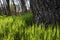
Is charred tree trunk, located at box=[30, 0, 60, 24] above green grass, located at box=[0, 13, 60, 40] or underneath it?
above

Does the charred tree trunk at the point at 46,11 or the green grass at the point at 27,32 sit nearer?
the green grass at the point at 27,32

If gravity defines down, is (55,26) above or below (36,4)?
below

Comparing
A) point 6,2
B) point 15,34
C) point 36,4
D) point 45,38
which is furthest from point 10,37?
point 6,2

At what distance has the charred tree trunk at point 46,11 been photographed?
119 inches

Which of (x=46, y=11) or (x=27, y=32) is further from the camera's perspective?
(x=46, y=11)

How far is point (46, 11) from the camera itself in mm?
3104

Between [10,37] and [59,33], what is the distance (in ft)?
2.05

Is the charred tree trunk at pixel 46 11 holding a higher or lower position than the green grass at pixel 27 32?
higher

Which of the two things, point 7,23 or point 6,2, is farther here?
point 6,2

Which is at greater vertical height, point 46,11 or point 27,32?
point 46,11

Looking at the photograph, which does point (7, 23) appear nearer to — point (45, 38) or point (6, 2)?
point (45, 38)

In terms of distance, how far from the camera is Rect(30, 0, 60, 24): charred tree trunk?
301 cm

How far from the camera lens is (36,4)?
3.25 meters

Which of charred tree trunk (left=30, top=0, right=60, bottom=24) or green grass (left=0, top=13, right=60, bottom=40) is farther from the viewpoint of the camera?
charred tree trunk (left=30, top=0, right=60, bottom=24)
